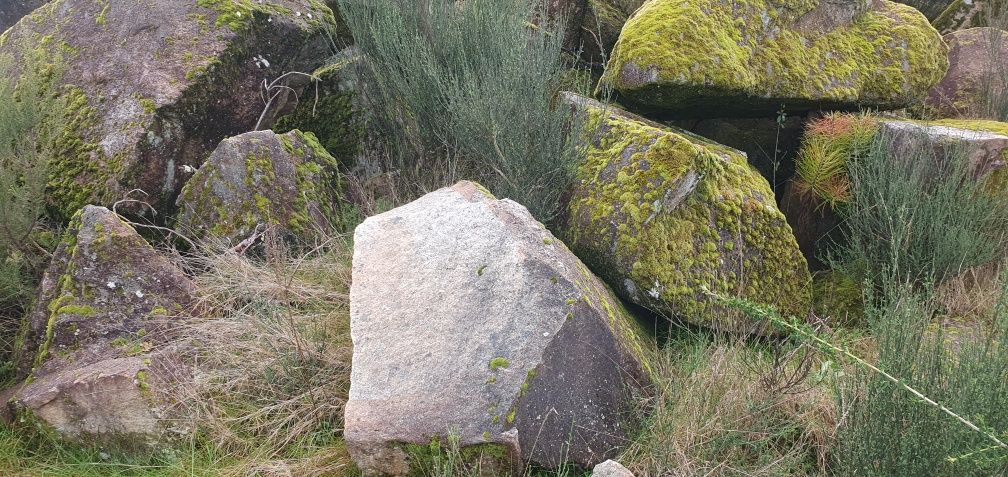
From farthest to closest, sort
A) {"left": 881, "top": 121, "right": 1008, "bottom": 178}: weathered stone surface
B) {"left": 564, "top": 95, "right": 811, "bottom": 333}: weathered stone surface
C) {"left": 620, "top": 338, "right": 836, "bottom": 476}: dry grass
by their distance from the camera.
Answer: {"left": 881, "top": 121, "right": 1008, "bottom": 178}: weathered stone surface → {"left": 564, "top": 95, "right": 811, "bottom": 333}: weathered stone surface → {"left": 620, "top": 338, "right": 836, "bottom": 476}: dry grass

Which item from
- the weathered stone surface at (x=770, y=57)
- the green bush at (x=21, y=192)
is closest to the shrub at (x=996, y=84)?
the weathered stone surface at (x=770, y=57)

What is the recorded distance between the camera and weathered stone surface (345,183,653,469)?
8.83ft

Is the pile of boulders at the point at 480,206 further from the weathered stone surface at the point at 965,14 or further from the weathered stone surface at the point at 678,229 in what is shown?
the weathered stone surface at the point at 965,14

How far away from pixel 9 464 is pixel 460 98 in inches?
107

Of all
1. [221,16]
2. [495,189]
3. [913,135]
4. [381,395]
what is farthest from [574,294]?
[221,16]

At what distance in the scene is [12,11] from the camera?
665cm

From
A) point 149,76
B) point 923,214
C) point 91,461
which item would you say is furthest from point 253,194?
point 923,214

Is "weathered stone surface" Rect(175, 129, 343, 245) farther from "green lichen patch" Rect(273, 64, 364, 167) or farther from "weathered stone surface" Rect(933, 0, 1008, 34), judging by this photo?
"weathered stone surface" Rect(933, 0, 1008, 34)

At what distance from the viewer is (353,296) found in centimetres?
314

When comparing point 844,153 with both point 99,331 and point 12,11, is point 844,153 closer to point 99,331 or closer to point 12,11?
point 99,331

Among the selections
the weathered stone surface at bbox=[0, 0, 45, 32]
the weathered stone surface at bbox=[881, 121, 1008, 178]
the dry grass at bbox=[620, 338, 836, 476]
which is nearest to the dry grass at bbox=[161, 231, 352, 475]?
the dry grass at bbox=[620, 338, 836, 476]

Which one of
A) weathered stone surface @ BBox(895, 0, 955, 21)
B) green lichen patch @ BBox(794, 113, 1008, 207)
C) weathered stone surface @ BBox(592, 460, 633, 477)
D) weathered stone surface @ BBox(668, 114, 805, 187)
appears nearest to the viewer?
weathered stone surface @ BBox(592, 460, 633, 477)

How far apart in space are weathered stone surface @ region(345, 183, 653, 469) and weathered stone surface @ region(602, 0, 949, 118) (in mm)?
1583

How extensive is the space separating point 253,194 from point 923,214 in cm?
370
